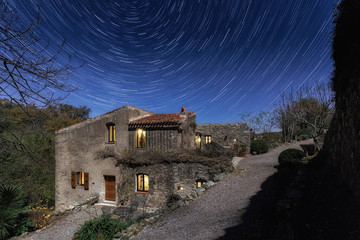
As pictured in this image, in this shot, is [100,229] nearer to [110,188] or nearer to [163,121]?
[110,188]

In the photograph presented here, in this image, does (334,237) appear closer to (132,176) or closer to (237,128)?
(132,176)

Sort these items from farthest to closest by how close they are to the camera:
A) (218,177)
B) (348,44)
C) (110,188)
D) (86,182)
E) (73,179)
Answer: (73,179), (86,182), (110,188), (218,177), (348,44)

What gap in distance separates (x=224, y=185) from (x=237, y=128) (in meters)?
12.6

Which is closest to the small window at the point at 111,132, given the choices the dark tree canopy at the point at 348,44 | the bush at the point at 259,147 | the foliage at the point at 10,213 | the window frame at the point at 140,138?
the window frame at the point at 140,138

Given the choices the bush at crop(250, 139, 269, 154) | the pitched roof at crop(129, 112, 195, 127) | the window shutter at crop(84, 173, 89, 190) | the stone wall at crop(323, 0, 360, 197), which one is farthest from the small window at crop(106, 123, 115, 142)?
the bush at crop(250, 139, 269, 154)

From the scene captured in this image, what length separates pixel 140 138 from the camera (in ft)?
46.6

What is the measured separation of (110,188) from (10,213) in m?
5.55

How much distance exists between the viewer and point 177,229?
242 inches

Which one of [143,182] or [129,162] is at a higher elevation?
[129,162]

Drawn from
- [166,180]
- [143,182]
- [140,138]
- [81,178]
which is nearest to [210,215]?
[166,180]

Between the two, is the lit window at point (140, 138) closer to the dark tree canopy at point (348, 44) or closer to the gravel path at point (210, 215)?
the gravel path at point (210, 215)

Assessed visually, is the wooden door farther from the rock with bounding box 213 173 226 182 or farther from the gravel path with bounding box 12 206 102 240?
the rock with bounding box 213 173 226 182

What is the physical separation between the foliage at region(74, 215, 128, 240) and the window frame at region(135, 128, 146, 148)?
6.49 metres

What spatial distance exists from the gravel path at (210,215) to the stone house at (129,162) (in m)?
3.08
